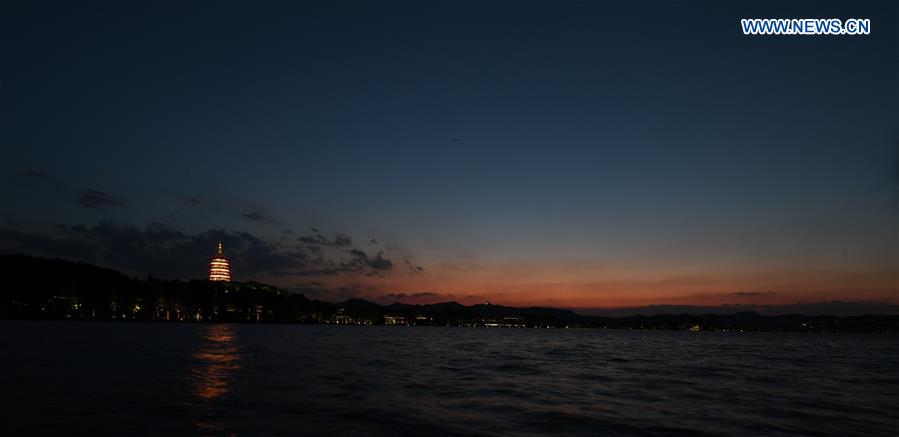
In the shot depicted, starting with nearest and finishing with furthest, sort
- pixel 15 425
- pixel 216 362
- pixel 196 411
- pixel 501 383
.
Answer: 1. pixel 15 425
2. pixel 196 411
3. pixel 501 383
4. pixel 216 362

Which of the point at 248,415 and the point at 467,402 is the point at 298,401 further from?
the point at 467,402

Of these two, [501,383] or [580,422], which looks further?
[501,383]

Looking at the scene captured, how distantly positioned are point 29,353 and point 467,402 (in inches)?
1678

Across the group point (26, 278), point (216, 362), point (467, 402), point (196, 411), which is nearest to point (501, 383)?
point (467, 402)

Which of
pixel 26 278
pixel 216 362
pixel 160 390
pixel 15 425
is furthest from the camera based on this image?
pixel 26 278

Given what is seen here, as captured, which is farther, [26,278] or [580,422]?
[26,278]

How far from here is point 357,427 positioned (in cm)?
2127

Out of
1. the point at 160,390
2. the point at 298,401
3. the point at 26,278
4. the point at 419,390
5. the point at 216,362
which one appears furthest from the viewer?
the point at 26,278

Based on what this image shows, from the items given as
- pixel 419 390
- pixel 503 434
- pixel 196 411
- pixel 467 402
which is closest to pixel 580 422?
pixel 503 434

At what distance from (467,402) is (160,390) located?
51.5 ft

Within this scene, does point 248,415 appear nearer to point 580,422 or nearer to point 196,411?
point 196,411

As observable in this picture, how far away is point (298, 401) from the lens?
2675 cm

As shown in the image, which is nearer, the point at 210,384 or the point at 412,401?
the point at 412,401

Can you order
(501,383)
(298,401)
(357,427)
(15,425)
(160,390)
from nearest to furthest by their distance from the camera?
(15,425)
(357,427)
(298,401)
(160,390)
(501,383)
